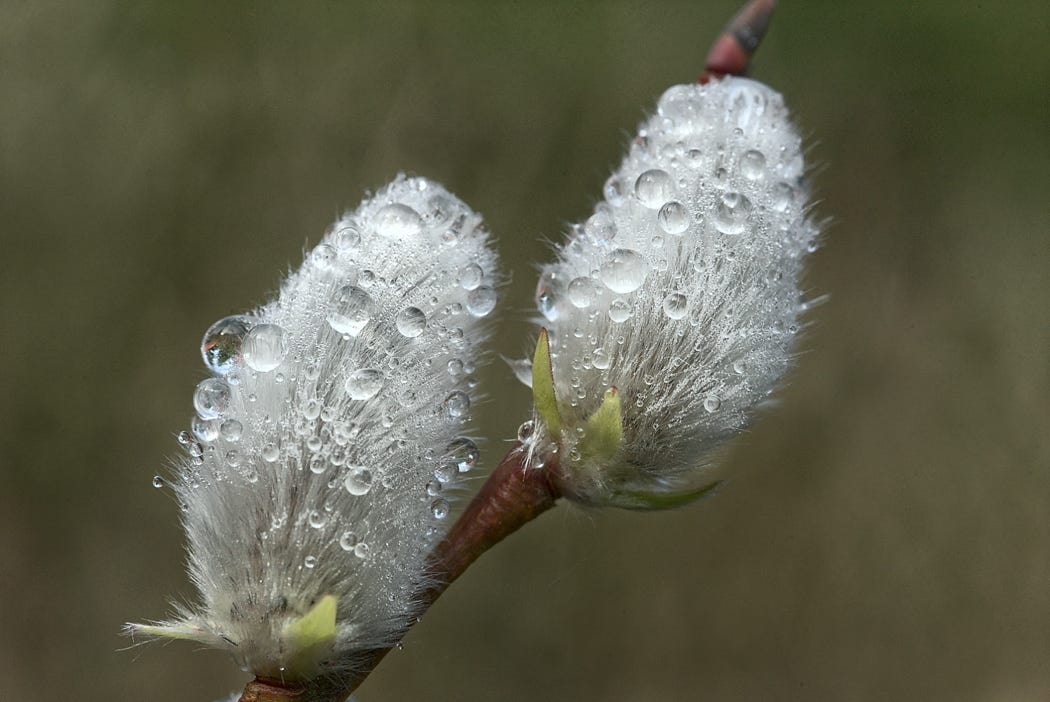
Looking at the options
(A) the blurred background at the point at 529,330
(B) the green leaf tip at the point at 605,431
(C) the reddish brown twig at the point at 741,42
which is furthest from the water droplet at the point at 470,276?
(A) the blurred background at the point at 529,330

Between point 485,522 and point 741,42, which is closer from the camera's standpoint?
point 485,522

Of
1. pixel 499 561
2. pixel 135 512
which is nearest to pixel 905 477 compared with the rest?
pixel 499 561

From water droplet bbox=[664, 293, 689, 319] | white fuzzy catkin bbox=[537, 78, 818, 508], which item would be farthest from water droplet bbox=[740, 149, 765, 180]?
water droplet bbox=[664, 293, 689, 319]

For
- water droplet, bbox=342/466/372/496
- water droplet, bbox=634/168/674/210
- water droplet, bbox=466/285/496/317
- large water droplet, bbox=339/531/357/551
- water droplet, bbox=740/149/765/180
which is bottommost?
large water droplet, bbox=339/531/357/551

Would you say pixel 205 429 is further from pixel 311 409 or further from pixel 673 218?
pixel 673 218

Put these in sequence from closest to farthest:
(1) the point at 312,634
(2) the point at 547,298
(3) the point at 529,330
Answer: (1) the point at 312,634 → (2) the point at 547,298 → (3) the point at 529,330

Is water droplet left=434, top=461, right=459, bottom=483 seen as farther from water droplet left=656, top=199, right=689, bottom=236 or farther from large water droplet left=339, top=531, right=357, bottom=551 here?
water droplet left=656, top=199, right=689, bottom=236

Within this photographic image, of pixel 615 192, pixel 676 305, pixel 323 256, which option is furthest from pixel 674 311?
pixel 323 256

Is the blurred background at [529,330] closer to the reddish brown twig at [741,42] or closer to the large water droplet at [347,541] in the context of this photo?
the reddish brown twig at [741,42]
